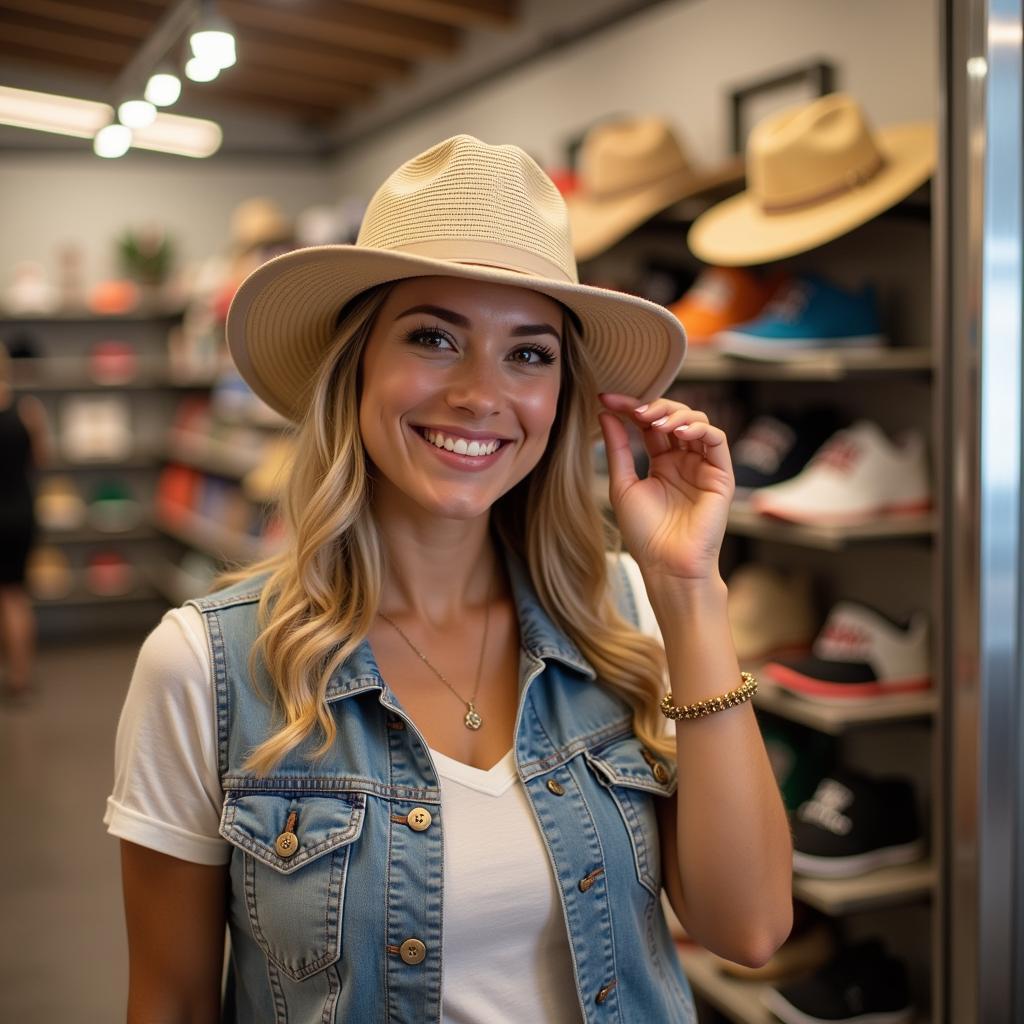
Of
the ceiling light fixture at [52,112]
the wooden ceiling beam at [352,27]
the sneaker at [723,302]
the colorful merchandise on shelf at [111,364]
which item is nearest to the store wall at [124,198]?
the colorful merchandise on shelf at [111,364]

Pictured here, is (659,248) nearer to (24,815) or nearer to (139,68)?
(139,68)

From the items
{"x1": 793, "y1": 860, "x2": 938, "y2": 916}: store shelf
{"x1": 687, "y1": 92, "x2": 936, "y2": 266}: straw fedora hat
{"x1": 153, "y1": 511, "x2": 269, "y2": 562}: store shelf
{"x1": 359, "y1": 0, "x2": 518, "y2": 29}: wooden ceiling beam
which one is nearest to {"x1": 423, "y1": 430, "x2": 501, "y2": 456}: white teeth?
{"x1": 687, "y1": 92, "x2": 936, "y2": 266}: straw fedora hat

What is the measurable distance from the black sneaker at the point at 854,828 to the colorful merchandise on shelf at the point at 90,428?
612cm

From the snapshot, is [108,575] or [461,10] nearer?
[461,10]

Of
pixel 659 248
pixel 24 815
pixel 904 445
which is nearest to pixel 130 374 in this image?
pixel 24 815

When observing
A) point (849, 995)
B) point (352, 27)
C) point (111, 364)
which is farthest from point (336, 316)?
point (111, 364)

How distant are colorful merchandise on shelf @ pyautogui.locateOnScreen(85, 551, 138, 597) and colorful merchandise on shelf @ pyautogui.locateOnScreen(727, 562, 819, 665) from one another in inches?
216

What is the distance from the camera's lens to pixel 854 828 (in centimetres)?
255

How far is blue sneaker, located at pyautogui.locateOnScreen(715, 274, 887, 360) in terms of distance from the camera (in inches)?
103

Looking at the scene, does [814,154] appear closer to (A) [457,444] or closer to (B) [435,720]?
(A) [457,444]

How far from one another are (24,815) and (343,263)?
10.4 ft

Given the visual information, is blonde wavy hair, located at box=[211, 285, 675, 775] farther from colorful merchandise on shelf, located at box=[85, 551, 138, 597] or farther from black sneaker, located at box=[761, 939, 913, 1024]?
colorful merchandise on shelf, located at box=[85, 551, 138, 597]

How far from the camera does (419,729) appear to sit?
1.32 meters

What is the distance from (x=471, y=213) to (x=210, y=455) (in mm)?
5690
